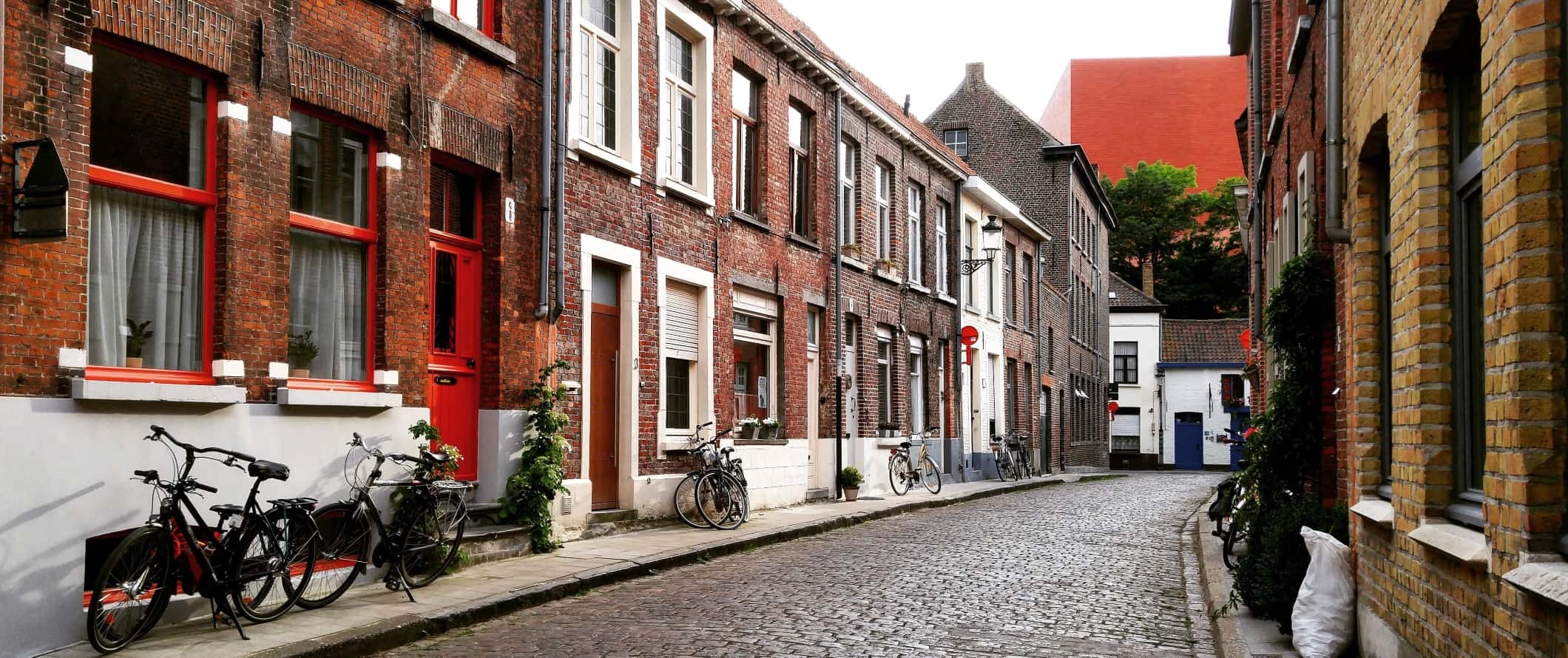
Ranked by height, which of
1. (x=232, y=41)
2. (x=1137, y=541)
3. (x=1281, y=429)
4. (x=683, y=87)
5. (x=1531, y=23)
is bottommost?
(x=1137, y=541)

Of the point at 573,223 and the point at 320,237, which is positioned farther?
the point at 573,223

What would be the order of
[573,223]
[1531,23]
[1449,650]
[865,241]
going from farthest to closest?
[865,241] < [573,223] < [1449,650] < [1531,23]

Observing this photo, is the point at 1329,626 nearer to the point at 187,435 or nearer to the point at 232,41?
the point at 187,435

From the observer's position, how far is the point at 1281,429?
9.30 meters

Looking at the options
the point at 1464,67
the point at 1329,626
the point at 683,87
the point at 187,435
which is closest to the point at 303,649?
the point at 187,435

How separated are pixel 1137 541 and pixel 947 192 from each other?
45.4 ft

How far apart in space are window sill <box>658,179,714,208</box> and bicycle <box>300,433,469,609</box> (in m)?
5.36

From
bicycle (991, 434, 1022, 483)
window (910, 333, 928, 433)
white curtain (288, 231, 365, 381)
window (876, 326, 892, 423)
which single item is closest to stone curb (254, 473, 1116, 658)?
white curtain (288, 231, 365, 381)

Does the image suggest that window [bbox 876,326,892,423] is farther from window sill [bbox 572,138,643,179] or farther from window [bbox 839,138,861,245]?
window sill [bbox 572,138,643,179]

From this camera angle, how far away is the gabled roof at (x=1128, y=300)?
5459 centimetres

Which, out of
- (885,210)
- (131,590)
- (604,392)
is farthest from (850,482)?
(131,590)

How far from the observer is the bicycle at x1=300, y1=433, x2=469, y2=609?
8781 mm

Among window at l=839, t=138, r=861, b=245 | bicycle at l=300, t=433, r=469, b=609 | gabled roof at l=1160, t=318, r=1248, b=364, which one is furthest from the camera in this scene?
gabled roof at l=1160, t=318, r=1248, b=364

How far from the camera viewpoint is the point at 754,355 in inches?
708
